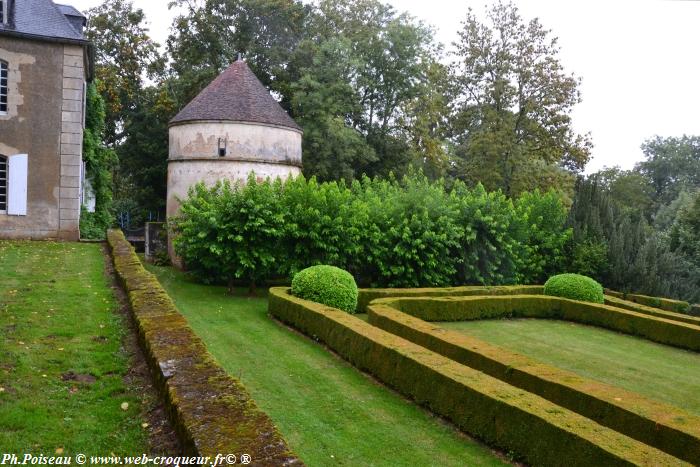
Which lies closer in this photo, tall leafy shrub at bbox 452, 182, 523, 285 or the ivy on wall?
tall leafy shrub at bbox 452, 182, 523, 285

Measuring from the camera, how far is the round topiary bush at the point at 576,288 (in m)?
21.5

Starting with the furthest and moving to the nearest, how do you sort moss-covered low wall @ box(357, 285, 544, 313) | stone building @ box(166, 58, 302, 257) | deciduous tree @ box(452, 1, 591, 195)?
1. deciduous tree @ box(452, 1, 591, 195)
2. stone building @ box(166, 58, 302, 257)
3. moss-covered low wall @ box(357, 285, 544, 313)

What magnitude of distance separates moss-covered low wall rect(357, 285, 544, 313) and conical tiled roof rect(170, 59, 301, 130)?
992 centimetres

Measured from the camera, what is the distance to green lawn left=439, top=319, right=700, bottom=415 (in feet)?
41.1

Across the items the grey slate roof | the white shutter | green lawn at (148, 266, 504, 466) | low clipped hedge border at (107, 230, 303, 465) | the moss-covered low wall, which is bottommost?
green lawn at (148, 266, 504, 466)

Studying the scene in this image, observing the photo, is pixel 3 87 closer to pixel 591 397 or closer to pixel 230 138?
pixel 230 138

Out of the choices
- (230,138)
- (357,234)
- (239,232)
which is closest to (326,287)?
(357,234)

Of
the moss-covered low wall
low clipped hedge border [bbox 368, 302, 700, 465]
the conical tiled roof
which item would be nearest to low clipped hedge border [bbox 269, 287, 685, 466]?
low clipped hedge border [bbox 368, 302, 700, 465]

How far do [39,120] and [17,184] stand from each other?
2.32m

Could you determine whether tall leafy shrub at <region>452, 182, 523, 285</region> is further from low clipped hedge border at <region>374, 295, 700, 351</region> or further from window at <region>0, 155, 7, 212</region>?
window at <region>0, 155, 7, 212</region>

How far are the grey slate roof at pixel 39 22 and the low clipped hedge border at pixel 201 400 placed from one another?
15.7 m

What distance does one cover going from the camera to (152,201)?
40188 mm

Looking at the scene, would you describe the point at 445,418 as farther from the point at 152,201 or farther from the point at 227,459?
the point at 152,201

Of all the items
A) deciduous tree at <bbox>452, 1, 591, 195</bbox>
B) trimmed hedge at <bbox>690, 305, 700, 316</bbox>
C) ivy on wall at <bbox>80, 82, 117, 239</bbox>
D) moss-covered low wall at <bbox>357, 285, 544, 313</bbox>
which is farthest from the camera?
deciduous tree at <bbox>452, 1, 591, 195</bbox>
